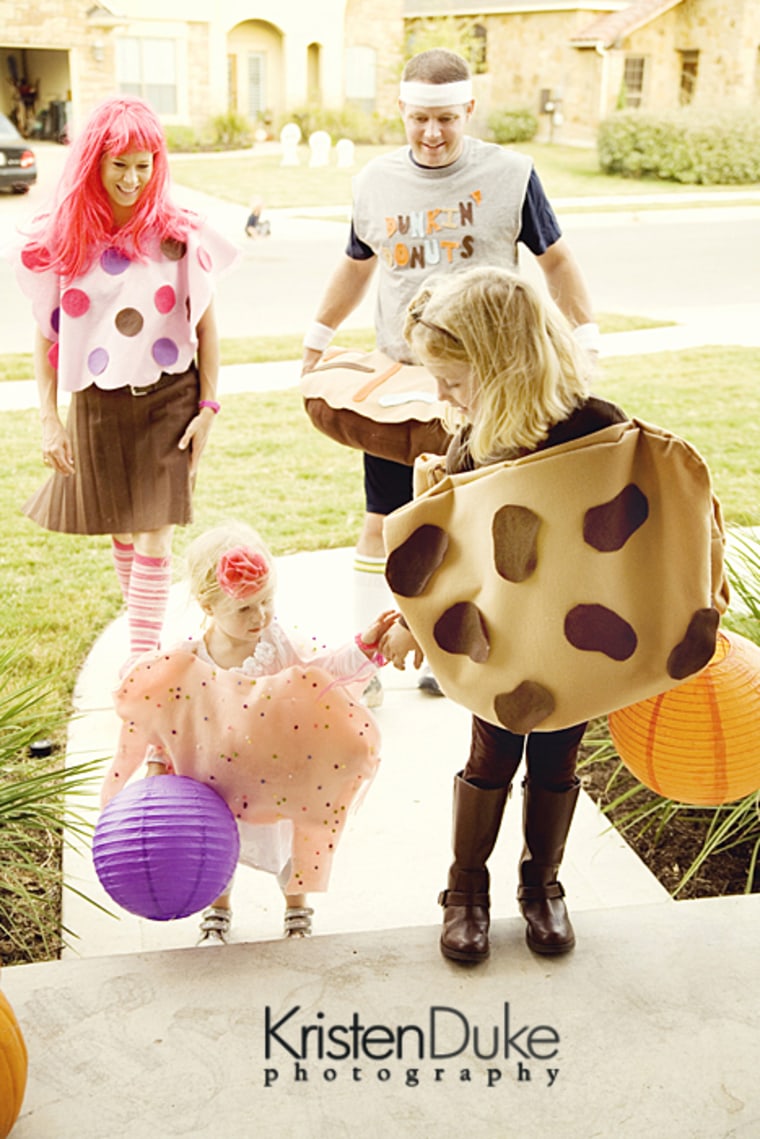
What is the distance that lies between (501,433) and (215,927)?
1310 millimetres

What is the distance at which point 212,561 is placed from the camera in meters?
2.54

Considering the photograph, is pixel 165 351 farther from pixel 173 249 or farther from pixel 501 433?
pixel 501 433

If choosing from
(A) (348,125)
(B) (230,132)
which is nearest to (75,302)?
(B) (230,132)

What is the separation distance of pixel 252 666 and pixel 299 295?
9.37 m

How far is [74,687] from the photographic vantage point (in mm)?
4000

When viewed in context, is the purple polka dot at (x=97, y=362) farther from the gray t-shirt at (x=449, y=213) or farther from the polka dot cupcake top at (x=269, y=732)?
the polka dot cupcake top at (x=269, y=732)

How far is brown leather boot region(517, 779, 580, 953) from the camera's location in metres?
2.53

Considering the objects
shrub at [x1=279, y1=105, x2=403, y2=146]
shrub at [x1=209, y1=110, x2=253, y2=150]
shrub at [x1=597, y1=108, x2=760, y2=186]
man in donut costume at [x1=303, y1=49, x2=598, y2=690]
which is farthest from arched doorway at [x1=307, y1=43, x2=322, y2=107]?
man in donut costume at [x1=303, y1=49, x2=598, y2=690]

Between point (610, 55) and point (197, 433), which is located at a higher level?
point (610, 55)

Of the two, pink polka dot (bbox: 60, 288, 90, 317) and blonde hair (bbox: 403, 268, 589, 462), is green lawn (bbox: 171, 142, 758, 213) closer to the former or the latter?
pink polka dot (bbox: 60, 288, 90, 317)

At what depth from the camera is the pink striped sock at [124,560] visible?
398 centimetres

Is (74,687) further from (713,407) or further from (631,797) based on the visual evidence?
(713,407)

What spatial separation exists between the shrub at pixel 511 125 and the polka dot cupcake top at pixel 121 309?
91.5 feet

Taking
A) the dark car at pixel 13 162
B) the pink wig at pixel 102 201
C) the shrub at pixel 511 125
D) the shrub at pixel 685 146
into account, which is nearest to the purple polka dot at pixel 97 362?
the pink wig at pixel 102 201
